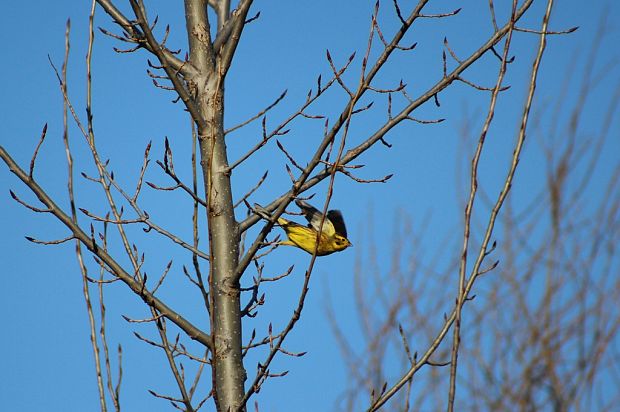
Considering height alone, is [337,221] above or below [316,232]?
above

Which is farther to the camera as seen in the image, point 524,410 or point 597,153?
point 597,153

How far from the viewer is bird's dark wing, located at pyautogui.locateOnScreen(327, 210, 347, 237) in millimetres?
5738

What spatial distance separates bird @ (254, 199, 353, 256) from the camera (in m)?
4.86

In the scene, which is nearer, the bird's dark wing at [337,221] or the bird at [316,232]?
the bird at [316,232]

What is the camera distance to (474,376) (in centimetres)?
504

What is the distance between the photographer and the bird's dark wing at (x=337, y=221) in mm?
5738

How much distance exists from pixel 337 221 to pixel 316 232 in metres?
0.79

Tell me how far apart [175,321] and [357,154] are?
1128 mm

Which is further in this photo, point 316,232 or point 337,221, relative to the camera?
point 337,221

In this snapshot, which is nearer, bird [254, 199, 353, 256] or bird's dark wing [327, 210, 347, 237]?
bird [254, 199, 353, 256]

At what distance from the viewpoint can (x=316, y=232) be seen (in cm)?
540

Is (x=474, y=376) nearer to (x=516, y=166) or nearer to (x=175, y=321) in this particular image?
(x=175, y=321)

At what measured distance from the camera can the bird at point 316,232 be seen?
191 inches

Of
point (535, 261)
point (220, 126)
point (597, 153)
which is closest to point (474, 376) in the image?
point (535, 261)
